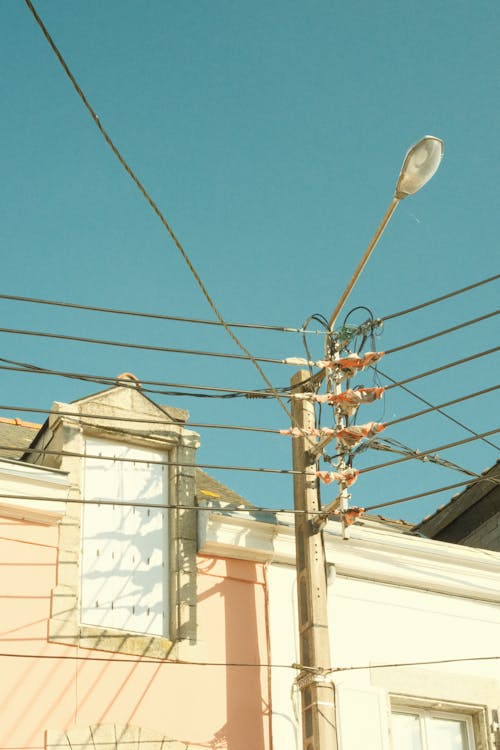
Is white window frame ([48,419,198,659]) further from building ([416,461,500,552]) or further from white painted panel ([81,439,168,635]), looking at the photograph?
building ([416,461,500,552])

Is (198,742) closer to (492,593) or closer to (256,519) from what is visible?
(256,519)

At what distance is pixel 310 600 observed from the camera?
1209 cm

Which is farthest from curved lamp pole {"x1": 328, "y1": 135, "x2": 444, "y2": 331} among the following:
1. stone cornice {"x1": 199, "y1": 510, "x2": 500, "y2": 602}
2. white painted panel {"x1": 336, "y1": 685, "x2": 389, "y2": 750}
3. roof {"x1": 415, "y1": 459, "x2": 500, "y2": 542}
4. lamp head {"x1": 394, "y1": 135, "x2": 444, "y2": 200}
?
roof {"x1": 415, "y1": 459, "x2": 500, "y2": 542}

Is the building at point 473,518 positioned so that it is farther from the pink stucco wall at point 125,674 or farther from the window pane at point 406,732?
the pink stucco wall at point 125,674

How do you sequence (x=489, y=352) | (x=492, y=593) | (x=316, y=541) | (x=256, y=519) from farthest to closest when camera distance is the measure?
(x=492, y=593) → (x=256, y=519) → (x=316, y=541) → (x=489, y=352)

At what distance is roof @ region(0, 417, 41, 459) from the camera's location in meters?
15.5

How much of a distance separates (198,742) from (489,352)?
4569 mm

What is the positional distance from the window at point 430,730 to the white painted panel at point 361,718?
10.0 inches

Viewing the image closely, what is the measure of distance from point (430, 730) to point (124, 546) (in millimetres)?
3765

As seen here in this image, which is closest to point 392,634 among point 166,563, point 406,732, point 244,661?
point 406,732

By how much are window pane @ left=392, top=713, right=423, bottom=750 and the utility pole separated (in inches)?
69.3

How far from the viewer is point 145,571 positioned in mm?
12906

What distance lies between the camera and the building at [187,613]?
11.8 meters

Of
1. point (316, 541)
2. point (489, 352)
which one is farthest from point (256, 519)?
point (489, 352)
